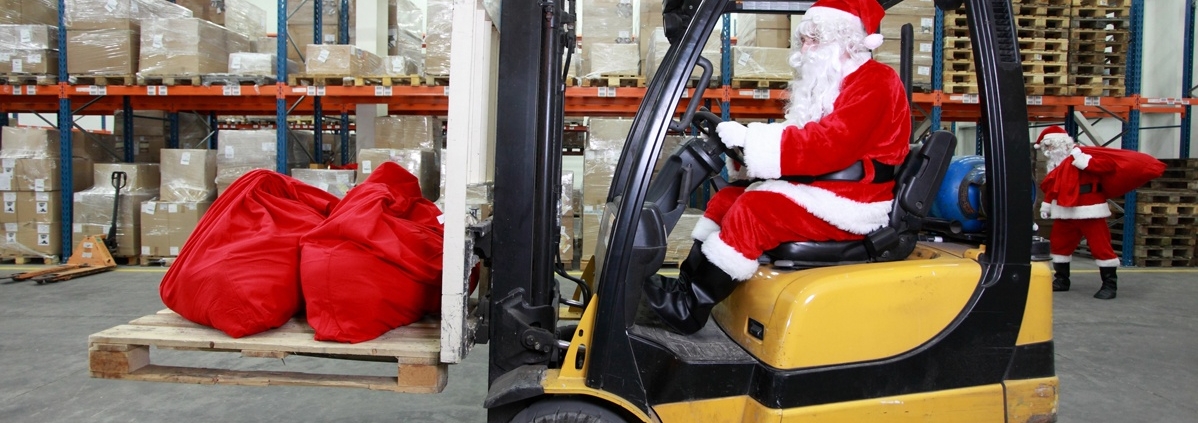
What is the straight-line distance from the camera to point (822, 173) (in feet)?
7.81

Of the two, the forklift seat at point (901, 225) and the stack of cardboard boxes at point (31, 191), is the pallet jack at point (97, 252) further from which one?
the forklift seat at point (901, 225)

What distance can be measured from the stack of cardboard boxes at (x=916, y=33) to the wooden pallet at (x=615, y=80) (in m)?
2.75

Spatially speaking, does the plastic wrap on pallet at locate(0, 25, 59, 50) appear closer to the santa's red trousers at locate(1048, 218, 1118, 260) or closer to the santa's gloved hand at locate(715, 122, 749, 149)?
the santa's gloved hand at locate(715, 122, 749, 149)

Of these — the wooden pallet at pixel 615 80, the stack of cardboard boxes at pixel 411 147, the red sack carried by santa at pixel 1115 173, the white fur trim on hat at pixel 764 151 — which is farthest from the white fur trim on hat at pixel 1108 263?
the stack of cardboard boxes at pixel 411 147

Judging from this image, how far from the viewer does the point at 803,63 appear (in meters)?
2.74

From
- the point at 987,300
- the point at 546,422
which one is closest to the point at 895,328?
the point at 987,300

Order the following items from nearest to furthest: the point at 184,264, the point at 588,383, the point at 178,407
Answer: the point at 588,383 → the point at 184,264 → the point at 178,407

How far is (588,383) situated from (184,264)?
5.84ft

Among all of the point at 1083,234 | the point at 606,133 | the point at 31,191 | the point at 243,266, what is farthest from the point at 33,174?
the point at 1083,234

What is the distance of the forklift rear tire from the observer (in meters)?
2.26

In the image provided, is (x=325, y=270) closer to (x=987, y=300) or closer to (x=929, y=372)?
(x=929, y=372)

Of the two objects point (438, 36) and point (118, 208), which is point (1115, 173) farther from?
point (118, 208)

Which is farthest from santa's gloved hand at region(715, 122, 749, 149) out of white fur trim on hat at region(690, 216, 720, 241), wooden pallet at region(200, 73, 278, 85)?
wooden pallet at region(200, 73, 278, 85)

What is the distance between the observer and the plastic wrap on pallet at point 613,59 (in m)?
7.96
